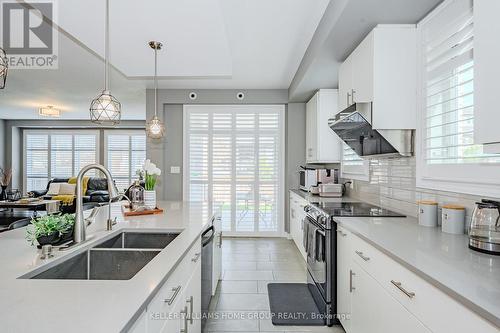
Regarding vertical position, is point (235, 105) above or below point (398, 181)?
above

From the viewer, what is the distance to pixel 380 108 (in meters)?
2.30

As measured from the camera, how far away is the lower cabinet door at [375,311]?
4.28 feet

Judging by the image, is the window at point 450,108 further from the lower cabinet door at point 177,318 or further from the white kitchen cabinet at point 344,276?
the lower cabinet door at point 177,318

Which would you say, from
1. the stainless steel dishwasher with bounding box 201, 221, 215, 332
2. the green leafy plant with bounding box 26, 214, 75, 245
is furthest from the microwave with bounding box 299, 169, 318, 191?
the green leafy plant with bounding box 26, 214, 75, 245

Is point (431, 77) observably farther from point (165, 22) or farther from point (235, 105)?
point (235, 105)

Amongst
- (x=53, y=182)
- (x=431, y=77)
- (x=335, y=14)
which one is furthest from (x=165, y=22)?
(x=53, y=182)

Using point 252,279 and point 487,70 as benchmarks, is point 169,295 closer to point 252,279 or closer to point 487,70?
point 487,70

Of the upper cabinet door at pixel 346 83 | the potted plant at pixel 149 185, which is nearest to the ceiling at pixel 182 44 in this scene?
the upper cabinet door at pixel 346 83

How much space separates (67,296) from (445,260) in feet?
4.73

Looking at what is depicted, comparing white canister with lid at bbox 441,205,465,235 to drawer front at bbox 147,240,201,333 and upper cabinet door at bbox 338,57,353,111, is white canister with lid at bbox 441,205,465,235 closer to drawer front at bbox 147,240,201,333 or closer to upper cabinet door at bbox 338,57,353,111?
upper cabinet door at bbox 338,57,353,111

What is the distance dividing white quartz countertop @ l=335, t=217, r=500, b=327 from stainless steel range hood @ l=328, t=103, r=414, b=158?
0.66 metres

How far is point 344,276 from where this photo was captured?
2.20 meters

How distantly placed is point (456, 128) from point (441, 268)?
106 cm

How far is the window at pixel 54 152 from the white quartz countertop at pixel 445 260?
31.2ft
